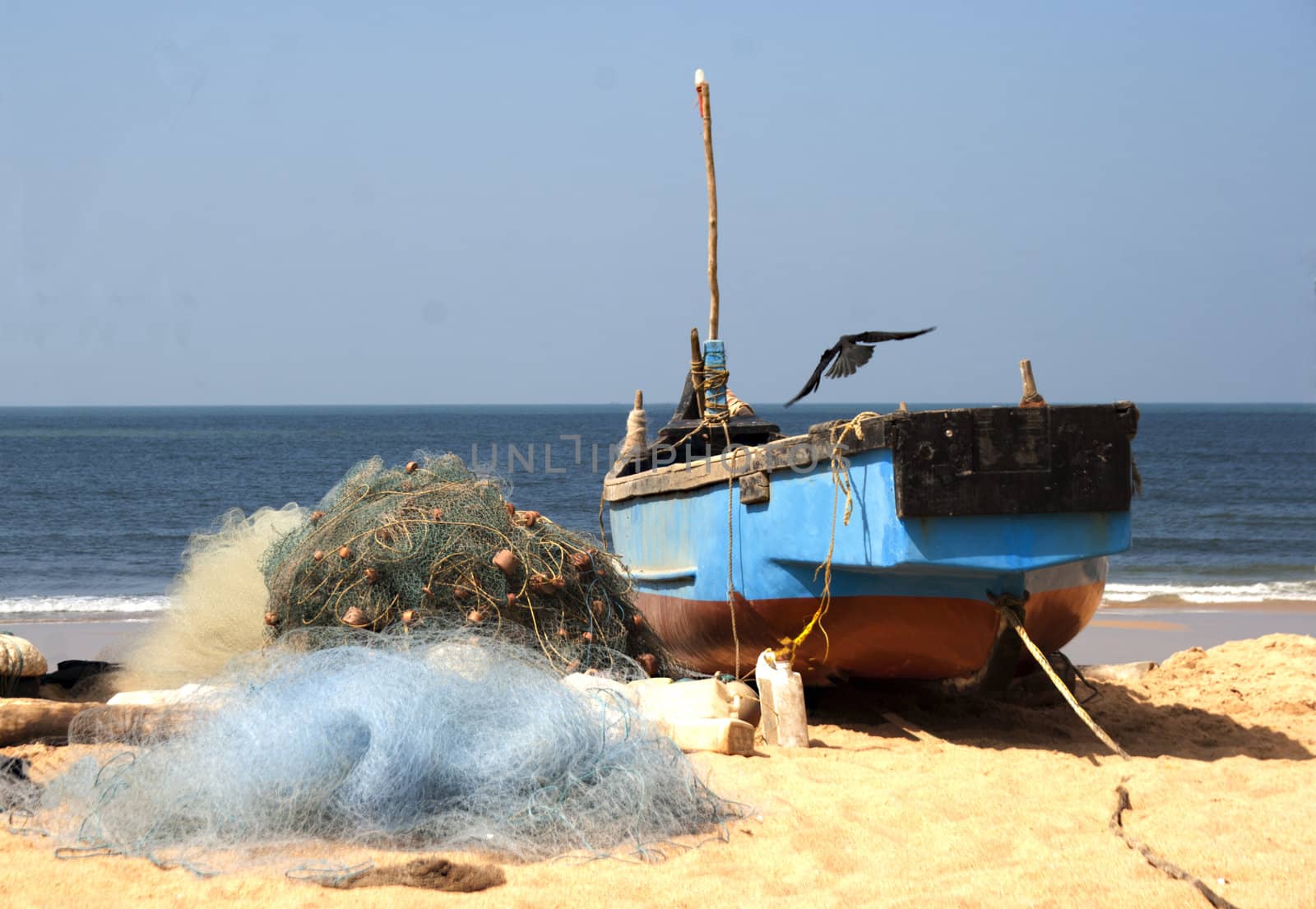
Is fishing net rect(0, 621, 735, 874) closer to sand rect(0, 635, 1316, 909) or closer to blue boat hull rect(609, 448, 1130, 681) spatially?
sand rect(0, 635, 1316, 909)

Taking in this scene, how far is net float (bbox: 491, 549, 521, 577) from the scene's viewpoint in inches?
261

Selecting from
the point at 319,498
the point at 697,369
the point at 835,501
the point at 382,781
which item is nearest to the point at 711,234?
the point at 697,369

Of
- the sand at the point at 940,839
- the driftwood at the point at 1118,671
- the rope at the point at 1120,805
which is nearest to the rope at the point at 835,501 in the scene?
the sand at the point at 940,839

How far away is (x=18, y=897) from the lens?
3580 mm

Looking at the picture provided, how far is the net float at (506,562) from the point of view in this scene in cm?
663

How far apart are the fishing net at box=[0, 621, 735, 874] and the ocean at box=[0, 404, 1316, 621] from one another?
4282 millimetres

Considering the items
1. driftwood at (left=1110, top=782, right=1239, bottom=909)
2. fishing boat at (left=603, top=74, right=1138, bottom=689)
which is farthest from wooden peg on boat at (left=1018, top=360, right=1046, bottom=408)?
driftwood at (left=1110, top=782, right=1239, bottom=909)

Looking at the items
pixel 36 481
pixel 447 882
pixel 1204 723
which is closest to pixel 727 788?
pixel 447 882

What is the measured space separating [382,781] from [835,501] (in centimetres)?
307

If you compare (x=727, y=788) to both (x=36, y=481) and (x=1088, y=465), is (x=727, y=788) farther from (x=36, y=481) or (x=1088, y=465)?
(x=36, y=481)

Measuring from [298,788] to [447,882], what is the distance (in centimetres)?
68

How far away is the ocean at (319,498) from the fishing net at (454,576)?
5.06ft

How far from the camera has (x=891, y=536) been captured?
19.4 feet

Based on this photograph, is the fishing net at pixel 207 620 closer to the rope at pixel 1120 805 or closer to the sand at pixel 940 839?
the sand at pixel 940 839
